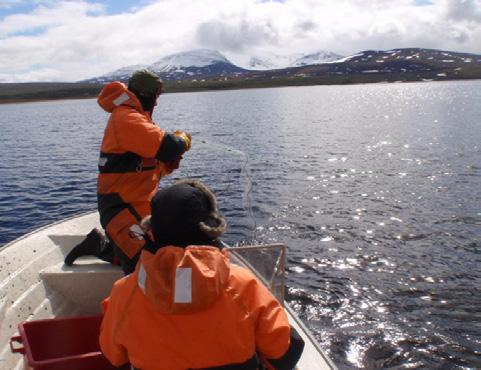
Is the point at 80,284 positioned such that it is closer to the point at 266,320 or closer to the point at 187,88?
the point at 266,320

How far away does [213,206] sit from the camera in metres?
2.95

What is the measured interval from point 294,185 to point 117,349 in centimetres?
1612

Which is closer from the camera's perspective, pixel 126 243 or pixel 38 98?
pixel 126 243

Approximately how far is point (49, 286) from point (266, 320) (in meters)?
4.33

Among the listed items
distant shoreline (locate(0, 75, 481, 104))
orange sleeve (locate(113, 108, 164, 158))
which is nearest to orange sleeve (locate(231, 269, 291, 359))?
orange sleeve (locate(113, 108, 164, 158))

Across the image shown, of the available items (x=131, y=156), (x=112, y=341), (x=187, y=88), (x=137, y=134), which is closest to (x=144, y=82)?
(x=137, y=134)

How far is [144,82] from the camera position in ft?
18.2

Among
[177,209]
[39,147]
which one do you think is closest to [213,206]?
[177,209]

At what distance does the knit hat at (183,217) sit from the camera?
2.78m

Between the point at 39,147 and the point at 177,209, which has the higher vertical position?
the point at 177,209

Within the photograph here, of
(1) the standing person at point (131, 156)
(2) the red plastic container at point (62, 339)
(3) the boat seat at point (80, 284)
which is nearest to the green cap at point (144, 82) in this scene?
(1) the standing person at point (131, 156)

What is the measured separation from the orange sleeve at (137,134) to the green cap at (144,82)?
0.43m

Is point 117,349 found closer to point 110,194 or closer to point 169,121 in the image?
point 110,194

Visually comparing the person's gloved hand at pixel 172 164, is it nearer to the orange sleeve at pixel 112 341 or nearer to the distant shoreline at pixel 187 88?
the orange sleeve at pixel 112 341
